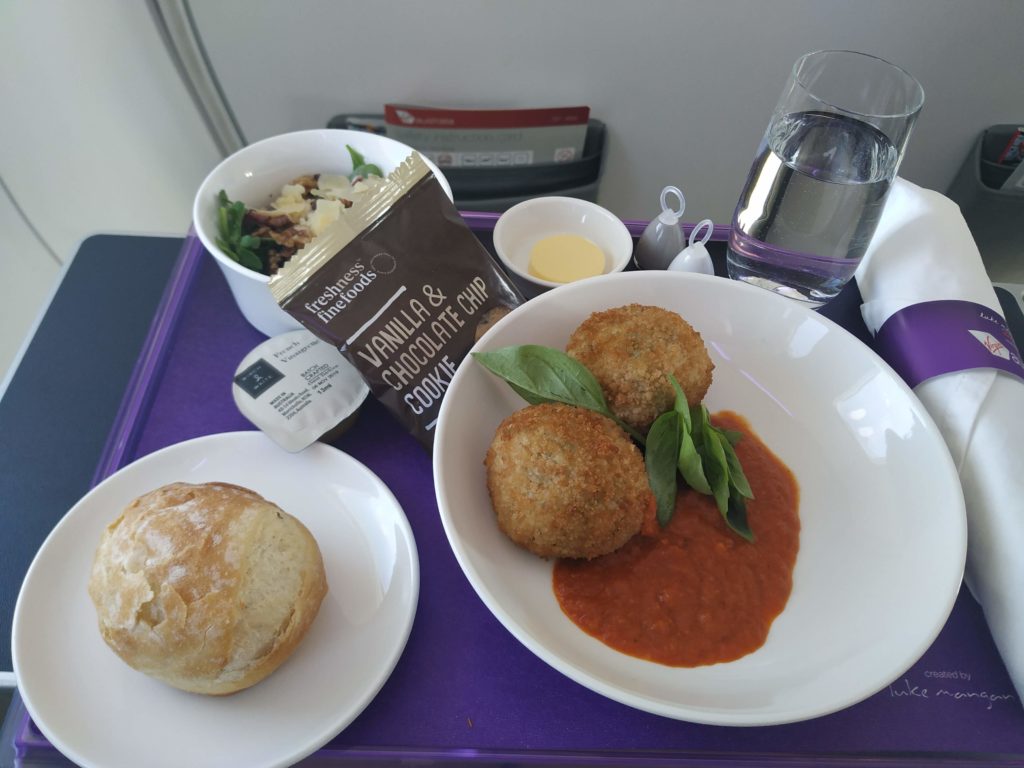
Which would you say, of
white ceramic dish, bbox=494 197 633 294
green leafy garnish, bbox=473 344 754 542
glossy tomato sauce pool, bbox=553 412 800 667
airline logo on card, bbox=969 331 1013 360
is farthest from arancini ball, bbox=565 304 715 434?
airline logo on card, bbox=969 331 1013 360

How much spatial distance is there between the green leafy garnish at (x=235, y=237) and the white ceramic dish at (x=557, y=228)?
434 millimetres

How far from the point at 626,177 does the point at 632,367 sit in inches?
45.9

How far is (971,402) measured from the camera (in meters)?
1.03

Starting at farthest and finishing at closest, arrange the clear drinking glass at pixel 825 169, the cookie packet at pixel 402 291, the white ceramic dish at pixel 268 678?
the clear drinking glass at pixel 825 169, the cookie packet at pixel 402 291, the white ceramic dish at pixel 268 678

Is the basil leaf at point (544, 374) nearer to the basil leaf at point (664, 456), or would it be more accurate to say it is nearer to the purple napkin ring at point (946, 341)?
the basil leaf at point (664, 456)

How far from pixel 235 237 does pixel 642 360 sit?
0.76m

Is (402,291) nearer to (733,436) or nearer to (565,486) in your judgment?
(565,486)

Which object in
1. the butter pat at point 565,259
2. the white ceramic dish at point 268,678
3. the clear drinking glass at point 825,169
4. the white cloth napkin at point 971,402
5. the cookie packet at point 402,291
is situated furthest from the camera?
the butter pat at point 565,259

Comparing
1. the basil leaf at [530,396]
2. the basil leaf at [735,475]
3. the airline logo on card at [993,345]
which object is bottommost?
the airline logo on card at [993,345]

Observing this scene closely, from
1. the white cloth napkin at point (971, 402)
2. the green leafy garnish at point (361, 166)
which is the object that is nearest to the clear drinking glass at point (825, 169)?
the white cloth napkin at point (971, 402)

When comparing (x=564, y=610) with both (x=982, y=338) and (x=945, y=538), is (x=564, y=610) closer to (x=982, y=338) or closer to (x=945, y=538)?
(x=945, y=538)

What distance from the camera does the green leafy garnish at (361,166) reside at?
1312 mm

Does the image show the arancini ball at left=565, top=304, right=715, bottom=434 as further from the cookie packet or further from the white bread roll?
the white bread roll

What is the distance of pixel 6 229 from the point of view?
1.89 meters
